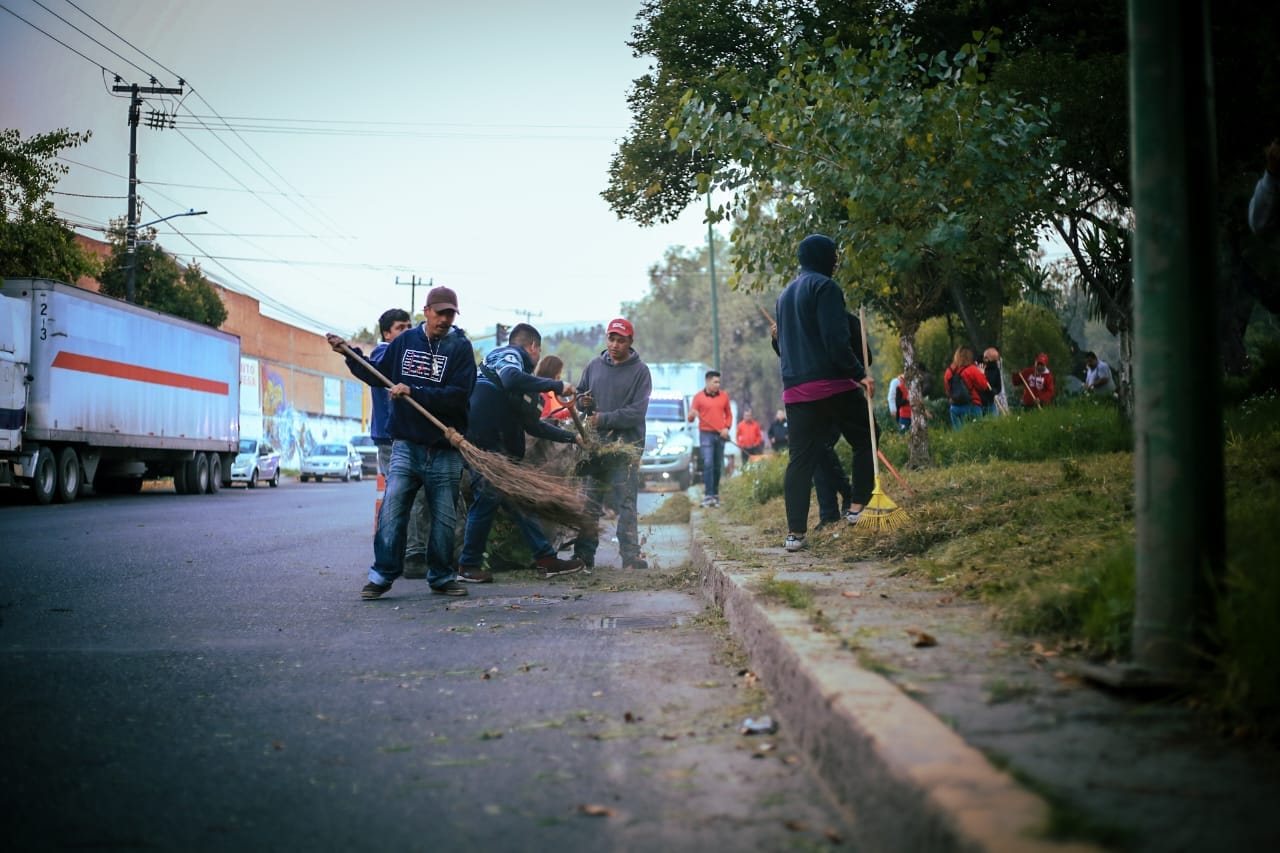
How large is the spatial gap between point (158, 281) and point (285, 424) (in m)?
20.2

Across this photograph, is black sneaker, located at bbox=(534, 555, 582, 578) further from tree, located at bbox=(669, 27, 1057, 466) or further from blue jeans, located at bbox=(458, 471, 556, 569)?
tree, located at bbox=(669, 27, 1057, 466)

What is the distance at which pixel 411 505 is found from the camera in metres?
7.86

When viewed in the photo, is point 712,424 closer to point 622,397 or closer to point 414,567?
point 622,397

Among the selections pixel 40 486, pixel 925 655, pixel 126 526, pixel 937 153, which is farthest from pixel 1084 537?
pixel 40 486

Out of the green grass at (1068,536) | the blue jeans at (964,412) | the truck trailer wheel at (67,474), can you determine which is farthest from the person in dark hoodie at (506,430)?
the truck trailer wheel at (67,474)

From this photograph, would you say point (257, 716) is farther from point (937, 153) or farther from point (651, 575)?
point (937, 153)

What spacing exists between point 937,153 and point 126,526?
10953mm

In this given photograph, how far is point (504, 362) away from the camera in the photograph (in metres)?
9.01

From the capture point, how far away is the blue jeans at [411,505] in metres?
7.62

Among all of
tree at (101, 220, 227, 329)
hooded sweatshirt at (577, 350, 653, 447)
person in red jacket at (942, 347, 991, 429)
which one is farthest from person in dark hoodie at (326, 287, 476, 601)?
tree at (101, 220, 227, 329)

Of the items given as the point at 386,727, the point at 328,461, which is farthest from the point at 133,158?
the point at 386,727

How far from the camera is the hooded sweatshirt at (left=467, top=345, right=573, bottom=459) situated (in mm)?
8906

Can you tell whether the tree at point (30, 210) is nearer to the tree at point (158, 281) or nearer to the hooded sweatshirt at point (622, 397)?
the tree at point (158, 281)

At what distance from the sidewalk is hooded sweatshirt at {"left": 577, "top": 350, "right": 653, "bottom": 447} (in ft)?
17.7
